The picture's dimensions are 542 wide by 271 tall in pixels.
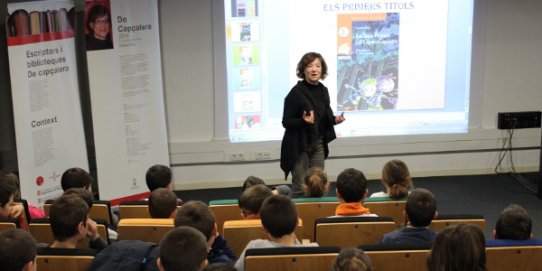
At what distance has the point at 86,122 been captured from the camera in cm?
624

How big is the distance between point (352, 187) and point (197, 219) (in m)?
1.17

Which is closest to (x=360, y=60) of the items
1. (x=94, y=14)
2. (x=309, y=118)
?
(x=309, y=118)

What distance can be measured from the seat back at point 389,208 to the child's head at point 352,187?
0.54 ft

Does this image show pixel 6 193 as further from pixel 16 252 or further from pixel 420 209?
pixel 420 209

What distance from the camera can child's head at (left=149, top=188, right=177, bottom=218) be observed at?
328 cm

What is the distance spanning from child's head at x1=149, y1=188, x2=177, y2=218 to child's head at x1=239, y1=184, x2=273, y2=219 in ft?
1.34

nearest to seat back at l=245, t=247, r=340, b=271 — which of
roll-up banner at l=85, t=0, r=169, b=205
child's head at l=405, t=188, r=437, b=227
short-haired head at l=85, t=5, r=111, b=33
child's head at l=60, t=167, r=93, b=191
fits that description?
child's head at l=405, t=188, r=437, b=227

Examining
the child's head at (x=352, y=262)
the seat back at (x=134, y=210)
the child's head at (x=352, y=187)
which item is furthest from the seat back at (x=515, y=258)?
the seat back at (x=134, y=210)

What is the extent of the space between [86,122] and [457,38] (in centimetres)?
423

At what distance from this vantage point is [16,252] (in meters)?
2.21

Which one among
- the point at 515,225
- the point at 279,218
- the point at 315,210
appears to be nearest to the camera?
the point at 279,218

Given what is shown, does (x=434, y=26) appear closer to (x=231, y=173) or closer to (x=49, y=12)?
(x=231, y=173)

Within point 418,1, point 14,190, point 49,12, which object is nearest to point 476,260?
point 14,190

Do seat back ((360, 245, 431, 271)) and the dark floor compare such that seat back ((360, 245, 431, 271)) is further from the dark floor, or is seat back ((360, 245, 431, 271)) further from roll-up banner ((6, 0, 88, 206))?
roll-up banner ((6, 0, 88, 206))
